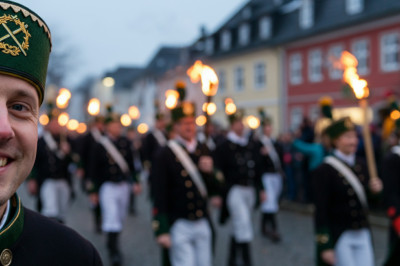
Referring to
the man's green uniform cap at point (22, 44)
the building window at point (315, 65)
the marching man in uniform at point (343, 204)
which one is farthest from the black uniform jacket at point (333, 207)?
the building window at point (315, 65)

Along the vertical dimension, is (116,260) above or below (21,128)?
below

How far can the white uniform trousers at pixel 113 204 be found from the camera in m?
8.05

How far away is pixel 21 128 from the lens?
1.57 m

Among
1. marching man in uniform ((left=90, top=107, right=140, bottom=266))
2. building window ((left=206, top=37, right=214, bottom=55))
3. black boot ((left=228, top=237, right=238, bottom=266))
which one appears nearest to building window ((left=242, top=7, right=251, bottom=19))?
building window ((left=206, top=37, right=214, bottom=55))

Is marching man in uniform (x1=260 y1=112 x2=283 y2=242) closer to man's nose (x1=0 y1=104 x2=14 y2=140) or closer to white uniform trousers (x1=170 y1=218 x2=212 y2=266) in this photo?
white uniform trousers (x1=170 y1=218 x2=212 y2=266)

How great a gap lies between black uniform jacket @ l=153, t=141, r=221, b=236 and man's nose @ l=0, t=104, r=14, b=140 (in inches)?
154

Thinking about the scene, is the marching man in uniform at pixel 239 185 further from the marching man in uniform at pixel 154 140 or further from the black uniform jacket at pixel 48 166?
the marching man in uniform at pixel 154 140

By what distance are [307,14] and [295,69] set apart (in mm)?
3129

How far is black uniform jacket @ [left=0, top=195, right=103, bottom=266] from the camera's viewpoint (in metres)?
1.61

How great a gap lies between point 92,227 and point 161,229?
5.89 meters

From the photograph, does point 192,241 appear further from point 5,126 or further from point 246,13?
point 246,13

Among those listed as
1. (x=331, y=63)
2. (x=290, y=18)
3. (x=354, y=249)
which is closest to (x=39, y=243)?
(x=354, y=249)

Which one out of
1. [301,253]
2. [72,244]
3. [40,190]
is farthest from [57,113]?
[72,244]

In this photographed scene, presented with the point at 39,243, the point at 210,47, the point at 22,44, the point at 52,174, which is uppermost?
the point at 210,47
